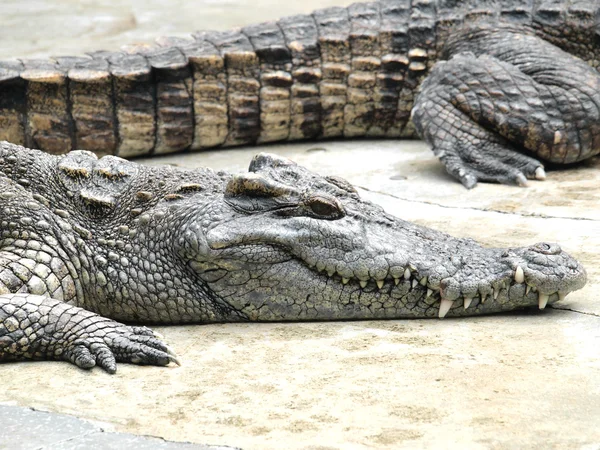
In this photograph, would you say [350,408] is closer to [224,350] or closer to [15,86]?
[224,350]

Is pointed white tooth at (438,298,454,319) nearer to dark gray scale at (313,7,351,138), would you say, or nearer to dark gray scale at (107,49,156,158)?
dark gray scale at (107,49,156,158)

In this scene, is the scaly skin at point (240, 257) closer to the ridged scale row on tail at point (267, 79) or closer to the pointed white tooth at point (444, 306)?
the pointed white tooth at point (444, 306)

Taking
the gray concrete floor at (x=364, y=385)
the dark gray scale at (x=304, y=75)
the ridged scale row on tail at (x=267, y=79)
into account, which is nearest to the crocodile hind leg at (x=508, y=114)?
the ridged scale row on tail at (x=267, y=79)

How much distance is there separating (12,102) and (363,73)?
8.16 ft

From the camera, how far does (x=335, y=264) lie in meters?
3.90

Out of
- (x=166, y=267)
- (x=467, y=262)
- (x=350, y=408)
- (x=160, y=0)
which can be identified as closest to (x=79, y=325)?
(x=166, y=267)

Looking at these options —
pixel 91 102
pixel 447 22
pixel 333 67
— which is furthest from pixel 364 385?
pixel 447 22

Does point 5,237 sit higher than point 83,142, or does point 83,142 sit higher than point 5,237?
point 5,237

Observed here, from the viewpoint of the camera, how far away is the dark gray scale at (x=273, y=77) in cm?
715

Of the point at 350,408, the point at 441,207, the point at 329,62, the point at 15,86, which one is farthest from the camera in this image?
the point at 329,62

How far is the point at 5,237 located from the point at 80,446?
1.35 meters

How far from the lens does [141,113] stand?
6809mm

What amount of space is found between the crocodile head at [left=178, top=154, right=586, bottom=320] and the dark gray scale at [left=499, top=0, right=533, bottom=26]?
3481 millimetres

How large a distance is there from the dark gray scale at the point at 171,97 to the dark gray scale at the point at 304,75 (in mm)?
774
